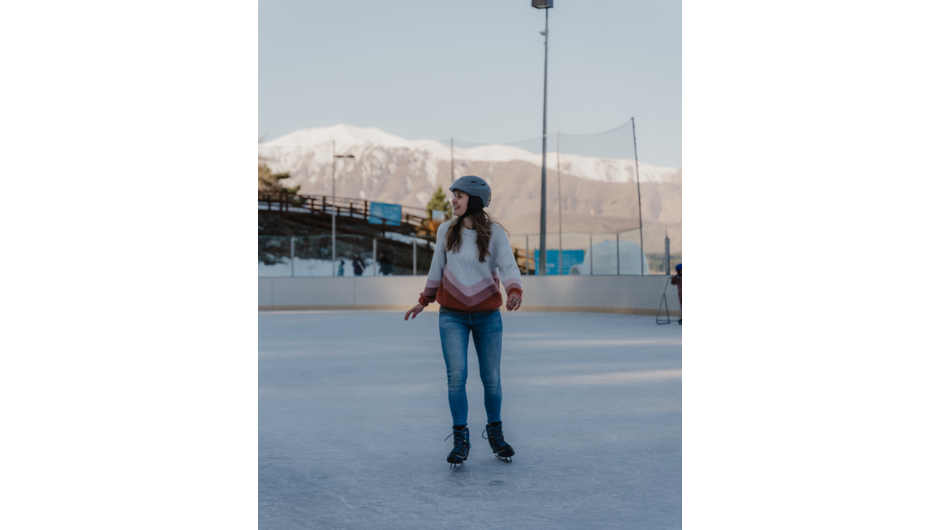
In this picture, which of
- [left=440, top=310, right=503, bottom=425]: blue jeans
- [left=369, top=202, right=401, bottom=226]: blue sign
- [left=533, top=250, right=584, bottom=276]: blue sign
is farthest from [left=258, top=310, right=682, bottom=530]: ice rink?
[left=369, top=202, right=401, bottom=226]: blue sign

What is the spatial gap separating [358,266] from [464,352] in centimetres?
2050

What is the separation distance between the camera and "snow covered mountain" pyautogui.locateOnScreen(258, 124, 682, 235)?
21797 mm

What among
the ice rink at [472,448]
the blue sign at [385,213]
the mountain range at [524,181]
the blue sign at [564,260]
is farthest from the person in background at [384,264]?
the ice rink at [472,448]

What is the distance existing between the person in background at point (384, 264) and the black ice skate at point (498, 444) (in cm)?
2013

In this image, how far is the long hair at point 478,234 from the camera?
418 centimetres

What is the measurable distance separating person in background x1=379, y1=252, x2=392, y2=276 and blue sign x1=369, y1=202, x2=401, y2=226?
6641 millimetres

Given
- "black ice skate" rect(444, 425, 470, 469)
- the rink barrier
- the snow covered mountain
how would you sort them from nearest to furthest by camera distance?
"black ice skate" rect(444, 425, 470, 469), the rink barrier, the snow covered mountain

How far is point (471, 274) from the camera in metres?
4.18

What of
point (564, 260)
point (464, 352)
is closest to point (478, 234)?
point (464, 352)

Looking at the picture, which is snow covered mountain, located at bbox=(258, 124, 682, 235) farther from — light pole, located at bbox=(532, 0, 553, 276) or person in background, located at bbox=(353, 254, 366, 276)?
person in background, located at bbox=(353, 254, 366, 276)

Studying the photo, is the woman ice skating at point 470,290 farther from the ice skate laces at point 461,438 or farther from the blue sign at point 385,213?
the blue sign at point 385,213
